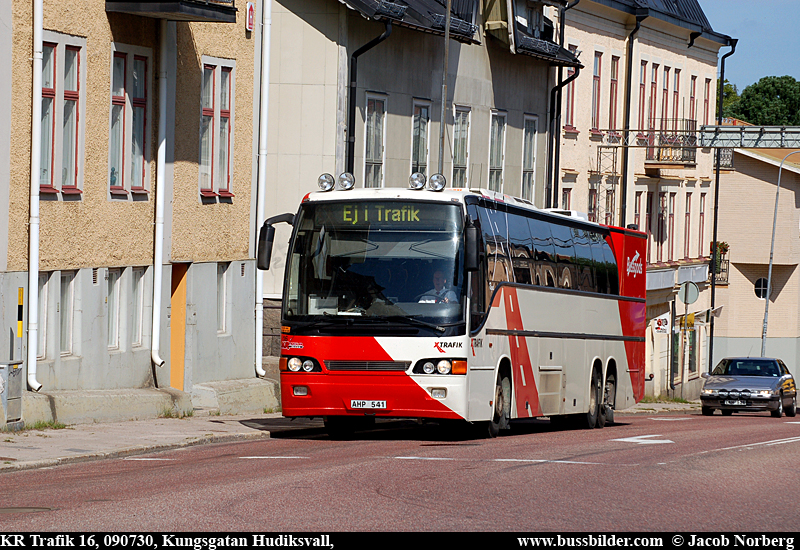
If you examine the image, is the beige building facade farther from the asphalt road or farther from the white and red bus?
the asphalt road

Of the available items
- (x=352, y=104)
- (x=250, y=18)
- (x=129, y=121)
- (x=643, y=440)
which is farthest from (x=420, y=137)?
(x=643, y=440)

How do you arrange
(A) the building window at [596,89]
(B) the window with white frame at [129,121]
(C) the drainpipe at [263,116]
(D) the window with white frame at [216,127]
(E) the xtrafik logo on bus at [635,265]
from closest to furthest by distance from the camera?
Answer: (B) the window with white frame at [129,121]
(D) the window with white frame at [216,127]
(C) the drainpipe at [263,116]
(E) the xtrafik logo on bus at [635,265]
(A) the building window at [596,89]

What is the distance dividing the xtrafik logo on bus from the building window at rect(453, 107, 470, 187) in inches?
313

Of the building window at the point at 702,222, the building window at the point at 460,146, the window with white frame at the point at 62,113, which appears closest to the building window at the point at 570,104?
the building window at the point at 460,146

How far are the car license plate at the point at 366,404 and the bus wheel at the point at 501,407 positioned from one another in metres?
1.99

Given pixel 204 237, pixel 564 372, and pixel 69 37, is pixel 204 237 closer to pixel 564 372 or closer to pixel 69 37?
pixel 69 37

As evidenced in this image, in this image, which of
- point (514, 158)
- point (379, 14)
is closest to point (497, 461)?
point (379, 14)

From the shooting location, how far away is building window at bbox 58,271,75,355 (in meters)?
20.4

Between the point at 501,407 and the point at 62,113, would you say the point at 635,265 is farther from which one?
the point at 62,113

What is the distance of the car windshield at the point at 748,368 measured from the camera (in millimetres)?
36531

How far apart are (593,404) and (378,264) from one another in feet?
26.8

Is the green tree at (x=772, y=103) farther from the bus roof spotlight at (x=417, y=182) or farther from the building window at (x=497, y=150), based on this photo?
the bus roof spotlight at (x=417, y=182)

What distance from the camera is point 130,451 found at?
16.7 m

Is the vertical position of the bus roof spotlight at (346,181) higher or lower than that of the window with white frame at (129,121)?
lower
